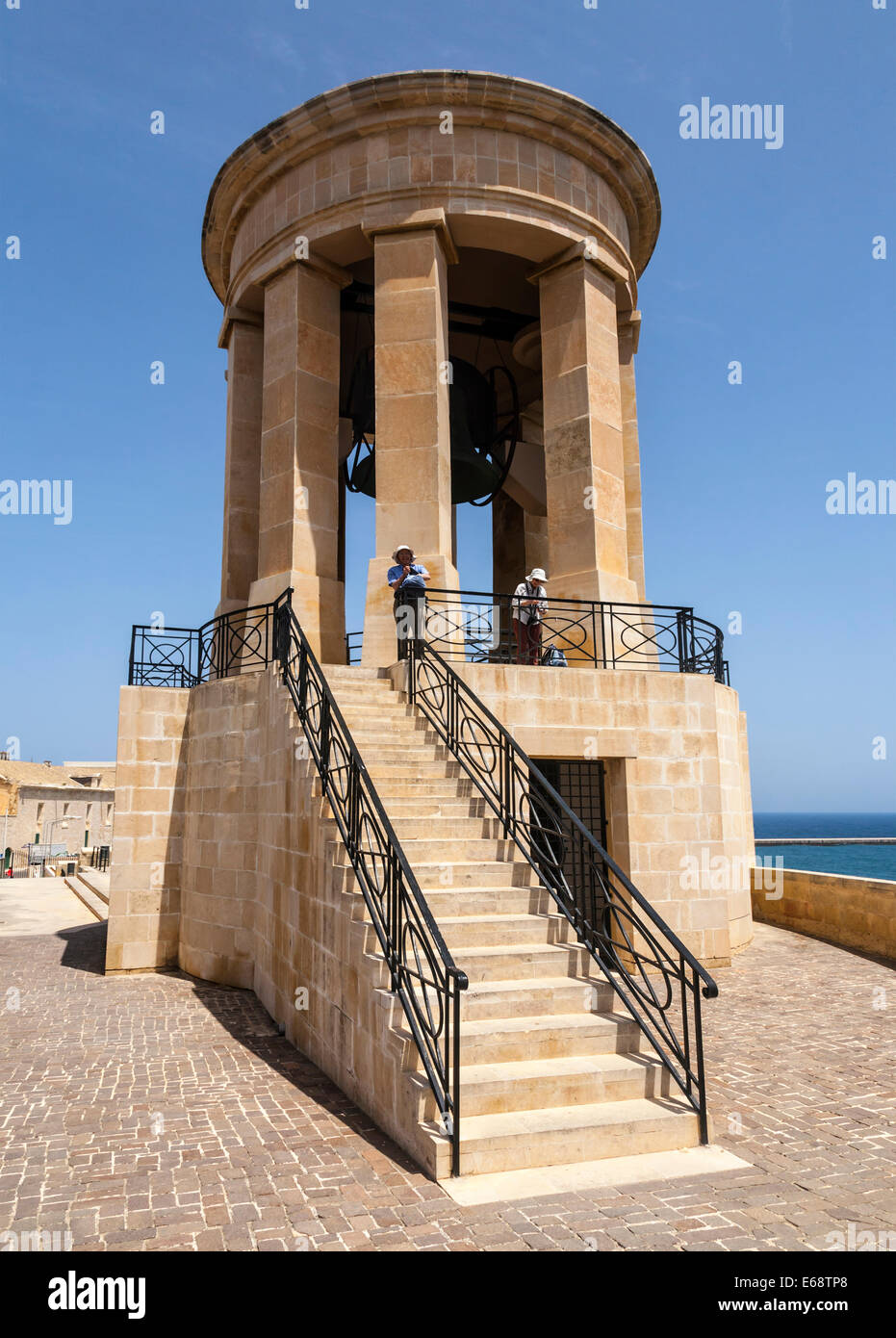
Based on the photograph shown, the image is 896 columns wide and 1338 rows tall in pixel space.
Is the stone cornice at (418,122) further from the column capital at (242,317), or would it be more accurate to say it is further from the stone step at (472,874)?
the stone step at (472,874)

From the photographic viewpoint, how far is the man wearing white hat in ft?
38.7

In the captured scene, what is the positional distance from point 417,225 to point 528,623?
6683 mm

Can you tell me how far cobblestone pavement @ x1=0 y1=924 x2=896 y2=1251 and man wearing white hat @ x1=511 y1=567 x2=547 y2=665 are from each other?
4.94 metres

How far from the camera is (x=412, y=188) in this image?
13578 mm

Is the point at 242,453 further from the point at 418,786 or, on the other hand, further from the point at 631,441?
the point at 418,786

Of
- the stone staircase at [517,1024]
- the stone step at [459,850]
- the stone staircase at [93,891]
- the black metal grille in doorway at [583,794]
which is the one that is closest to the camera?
the stone staircase at [517,1024]

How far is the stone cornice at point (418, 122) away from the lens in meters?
13.5

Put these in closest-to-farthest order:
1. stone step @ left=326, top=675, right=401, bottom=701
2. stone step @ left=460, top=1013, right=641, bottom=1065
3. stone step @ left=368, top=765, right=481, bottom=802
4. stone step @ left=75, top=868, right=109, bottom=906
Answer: stone step @ left=460, top=1013, right=641, bottom=1065 → stone step @ left=368, top=765, right=481, bottom=802 → stone step @ left=326, top=675, right=401, bottom=701 → stone step @ left=75, top=868, right=109, bottom=906

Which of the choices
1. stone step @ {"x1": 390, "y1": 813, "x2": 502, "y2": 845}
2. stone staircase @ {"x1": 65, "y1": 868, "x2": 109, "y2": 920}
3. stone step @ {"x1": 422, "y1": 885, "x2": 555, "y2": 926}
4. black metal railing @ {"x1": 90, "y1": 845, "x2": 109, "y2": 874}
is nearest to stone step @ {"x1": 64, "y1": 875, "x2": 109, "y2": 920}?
stone staircase @ {"x1": 65, "y1": 868, "x2": 109, "y2": 920}

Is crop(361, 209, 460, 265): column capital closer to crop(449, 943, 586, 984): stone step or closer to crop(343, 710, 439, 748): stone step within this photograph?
crop(343, 710, 439, 748): stone step

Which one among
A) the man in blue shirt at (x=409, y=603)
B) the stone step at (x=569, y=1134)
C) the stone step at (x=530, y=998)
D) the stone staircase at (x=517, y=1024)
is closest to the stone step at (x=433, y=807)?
the stone staircase at (x=517, y=1024)

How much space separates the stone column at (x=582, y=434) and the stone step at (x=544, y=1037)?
8216 millimetres
